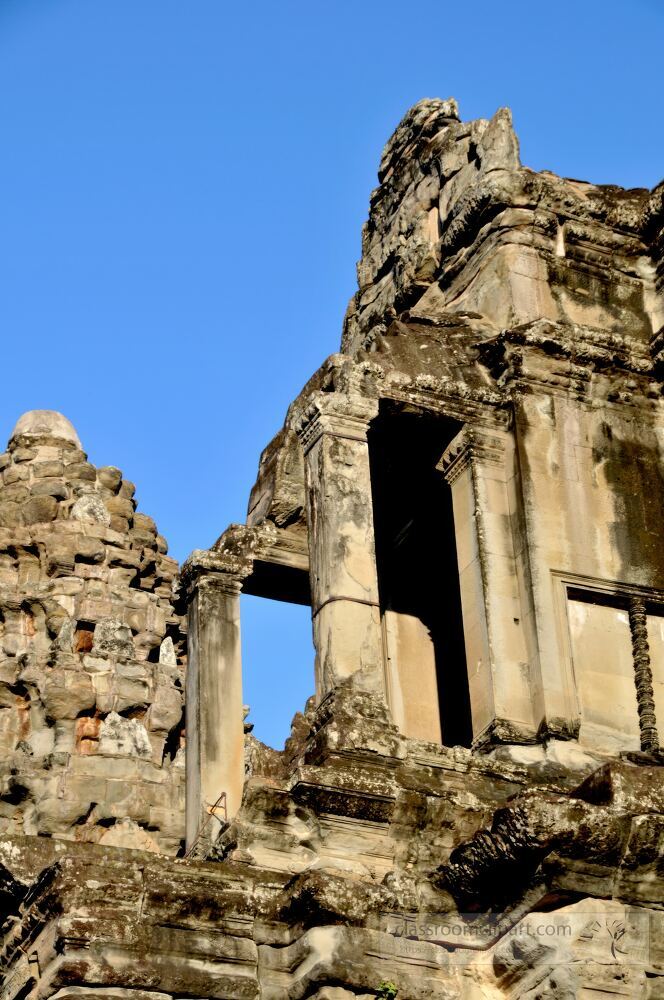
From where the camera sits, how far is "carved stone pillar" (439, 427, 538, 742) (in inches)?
859

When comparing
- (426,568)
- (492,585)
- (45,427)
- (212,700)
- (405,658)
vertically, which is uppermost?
(45,427)

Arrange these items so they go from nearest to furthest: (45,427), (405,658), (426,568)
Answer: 1. (405,658)
2. (426,568)
3. (45,427)

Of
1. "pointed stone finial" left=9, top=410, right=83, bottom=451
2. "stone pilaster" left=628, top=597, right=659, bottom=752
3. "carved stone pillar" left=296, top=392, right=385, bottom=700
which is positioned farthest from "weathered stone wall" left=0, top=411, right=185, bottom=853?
"stone pilaster" left=628, top=597, right=659, bottom=752

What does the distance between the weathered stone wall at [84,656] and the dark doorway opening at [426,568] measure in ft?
11.9

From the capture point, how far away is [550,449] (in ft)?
76.7

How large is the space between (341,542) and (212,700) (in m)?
2.56

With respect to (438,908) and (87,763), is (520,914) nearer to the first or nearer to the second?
(438,908)

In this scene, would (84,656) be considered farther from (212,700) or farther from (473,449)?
(473,449)

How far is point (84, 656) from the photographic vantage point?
2797 centimetres

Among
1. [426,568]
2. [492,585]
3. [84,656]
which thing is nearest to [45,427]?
[84,656]

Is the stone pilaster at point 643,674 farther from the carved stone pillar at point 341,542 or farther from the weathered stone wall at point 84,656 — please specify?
the weathered stone wall at point 84,656

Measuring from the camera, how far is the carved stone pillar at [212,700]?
23125 millimetres

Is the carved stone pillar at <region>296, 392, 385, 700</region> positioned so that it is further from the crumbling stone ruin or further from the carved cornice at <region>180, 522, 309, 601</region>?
the carved cornice at <region>180, 522, 309, 601</region>

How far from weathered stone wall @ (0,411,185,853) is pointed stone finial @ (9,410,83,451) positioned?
0.04 meters
